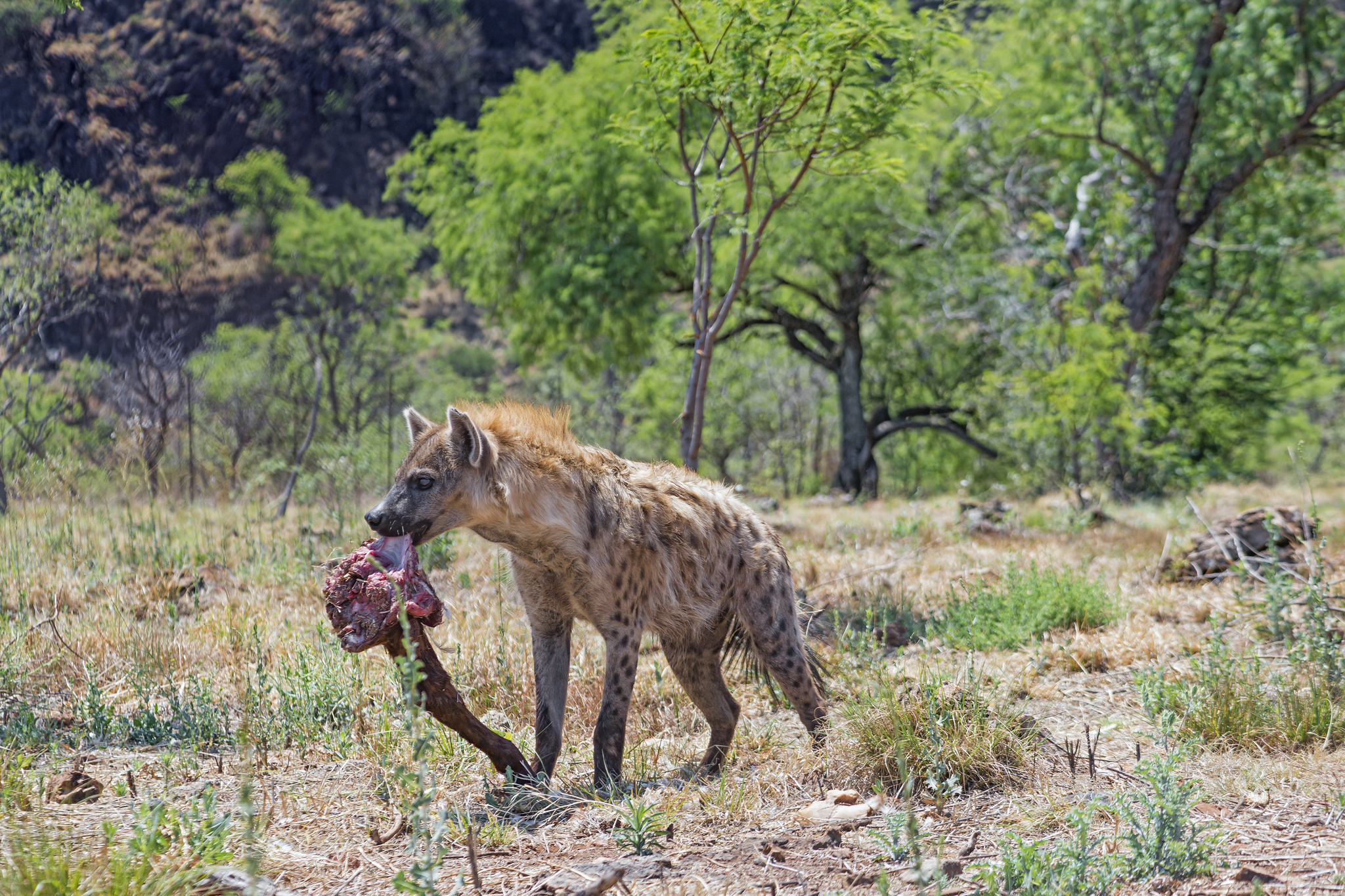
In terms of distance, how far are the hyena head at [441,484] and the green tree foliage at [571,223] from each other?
32.5 ft

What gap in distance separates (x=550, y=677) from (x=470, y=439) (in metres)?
1.16

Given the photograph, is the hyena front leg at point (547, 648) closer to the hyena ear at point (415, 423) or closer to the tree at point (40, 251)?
the hyena ear at point (415, 423)

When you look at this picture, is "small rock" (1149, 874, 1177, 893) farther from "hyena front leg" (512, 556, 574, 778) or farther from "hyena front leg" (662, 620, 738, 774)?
"hyena front leg" (512, 556, 574, 778)

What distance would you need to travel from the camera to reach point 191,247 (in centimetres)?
1816

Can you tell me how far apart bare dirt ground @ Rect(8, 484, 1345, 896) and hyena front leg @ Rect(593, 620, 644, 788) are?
195mm

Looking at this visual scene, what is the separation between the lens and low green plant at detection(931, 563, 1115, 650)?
5625mm

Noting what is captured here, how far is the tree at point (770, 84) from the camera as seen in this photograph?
6098 mm

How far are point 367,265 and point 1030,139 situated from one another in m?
19.0

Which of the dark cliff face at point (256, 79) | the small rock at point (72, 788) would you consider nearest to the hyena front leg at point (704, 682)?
the small rock at point (72, 788)

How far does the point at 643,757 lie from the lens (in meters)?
4.22

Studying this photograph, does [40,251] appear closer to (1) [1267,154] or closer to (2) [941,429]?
(2) [941,429]

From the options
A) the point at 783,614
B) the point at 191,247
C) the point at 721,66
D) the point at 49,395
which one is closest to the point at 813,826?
the point at 783,614

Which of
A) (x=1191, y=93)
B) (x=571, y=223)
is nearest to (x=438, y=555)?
(x=571, y=223)

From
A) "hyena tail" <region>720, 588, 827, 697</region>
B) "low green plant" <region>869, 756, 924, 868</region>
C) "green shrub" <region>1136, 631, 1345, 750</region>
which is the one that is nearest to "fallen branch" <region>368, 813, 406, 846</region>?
"low green plant" <region>869, 756, 924, 868</region>
